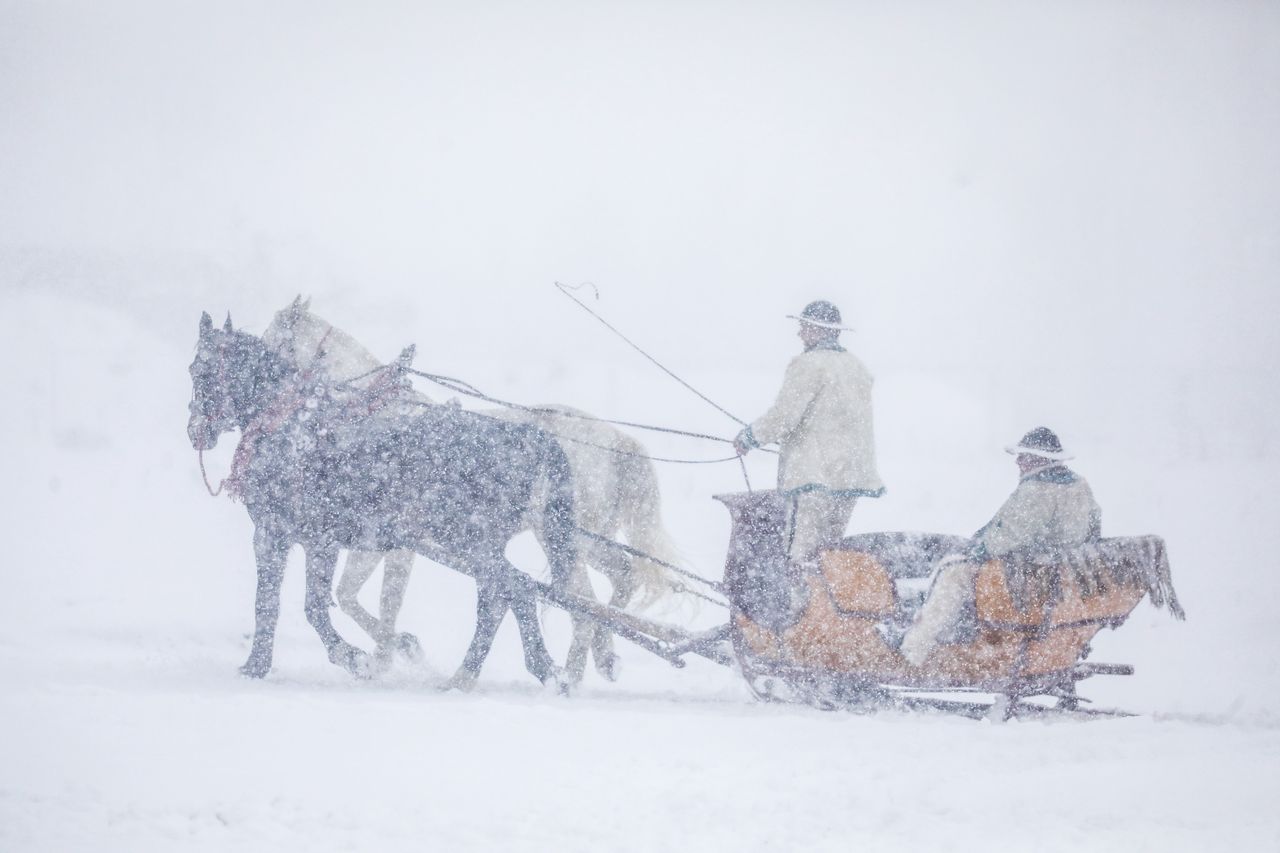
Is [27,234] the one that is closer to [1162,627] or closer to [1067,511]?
[1067,511]

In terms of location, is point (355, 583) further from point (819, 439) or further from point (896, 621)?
point (896, 621)

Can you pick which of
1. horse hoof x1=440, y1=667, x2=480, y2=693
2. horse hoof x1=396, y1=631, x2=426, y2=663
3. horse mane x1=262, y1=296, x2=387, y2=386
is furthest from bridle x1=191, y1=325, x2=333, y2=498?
horse hoof x1=440, y1=667, x2=480, y2=693

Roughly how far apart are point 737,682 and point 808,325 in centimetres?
200

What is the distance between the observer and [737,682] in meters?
5.47

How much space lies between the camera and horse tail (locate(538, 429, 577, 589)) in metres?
5.18

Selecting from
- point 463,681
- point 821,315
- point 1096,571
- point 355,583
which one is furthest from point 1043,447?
point 355,583

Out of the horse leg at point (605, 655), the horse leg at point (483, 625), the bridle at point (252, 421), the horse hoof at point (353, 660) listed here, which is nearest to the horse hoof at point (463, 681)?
the horse leg at point (483, 625)

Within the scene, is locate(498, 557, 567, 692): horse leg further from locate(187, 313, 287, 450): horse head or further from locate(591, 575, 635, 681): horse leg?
locate(187, 313, 287, 450): horse head

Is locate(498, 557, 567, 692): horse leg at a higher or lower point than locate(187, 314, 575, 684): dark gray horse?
lower

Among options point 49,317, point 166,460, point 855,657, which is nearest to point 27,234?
point 49,317

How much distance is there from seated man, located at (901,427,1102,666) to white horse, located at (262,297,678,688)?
5.51 feet

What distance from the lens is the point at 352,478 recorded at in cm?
498

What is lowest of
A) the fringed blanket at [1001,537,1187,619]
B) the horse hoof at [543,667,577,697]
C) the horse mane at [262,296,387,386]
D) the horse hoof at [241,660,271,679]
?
the horse hoof at [241,660,271,679]

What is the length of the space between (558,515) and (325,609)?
4.04ft
